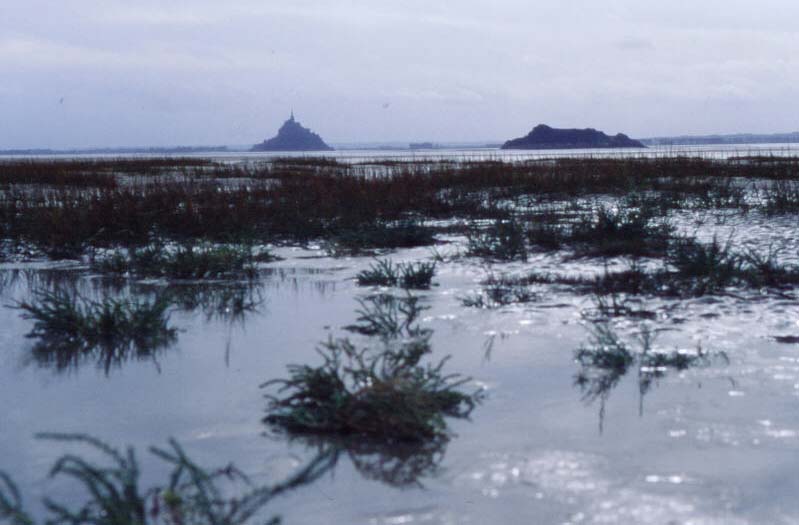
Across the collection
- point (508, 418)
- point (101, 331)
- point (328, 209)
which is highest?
point (328, 209)

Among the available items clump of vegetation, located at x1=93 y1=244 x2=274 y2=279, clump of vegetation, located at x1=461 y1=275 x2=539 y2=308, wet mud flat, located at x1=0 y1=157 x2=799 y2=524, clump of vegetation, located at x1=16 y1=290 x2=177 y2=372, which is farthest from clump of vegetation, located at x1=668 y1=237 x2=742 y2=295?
clump of vegetation, located at x1=16 y1=290 x2=177 y2=372

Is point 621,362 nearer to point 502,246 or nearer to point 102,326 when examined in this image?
point 102,326

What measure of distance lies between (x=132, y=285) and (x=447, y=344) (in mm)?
3236

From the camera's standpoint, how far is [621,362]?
13.9 ft

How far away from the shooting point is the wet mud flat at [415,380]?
2719 mm

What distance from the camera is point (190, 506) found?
248 centimetres

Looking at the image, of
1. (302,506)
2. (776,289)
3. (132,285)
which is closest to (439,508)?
(302,506)

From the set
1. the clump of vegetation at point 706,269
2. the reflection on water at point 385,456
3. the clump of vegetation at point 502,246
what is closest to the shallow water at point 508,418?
the reflection on water at point 385,456

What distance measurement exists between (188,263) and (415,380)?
4141 millimetres

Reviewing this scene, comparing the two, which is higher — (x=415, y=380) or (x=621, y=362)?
(x=415, y=380)

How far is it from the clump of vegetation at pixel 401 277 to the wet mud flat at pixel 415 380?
6 centimetres

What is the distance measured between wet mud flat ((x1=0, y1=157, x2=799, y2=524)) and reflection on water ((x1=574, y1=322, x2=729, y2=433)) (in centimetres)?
2

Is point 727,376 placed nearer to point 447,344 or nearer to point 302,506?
point 447,344

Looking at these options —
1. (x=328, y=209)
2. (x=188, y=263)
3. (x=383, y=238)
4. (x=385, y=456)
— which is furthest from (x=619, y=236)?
(x=385, y=456)
